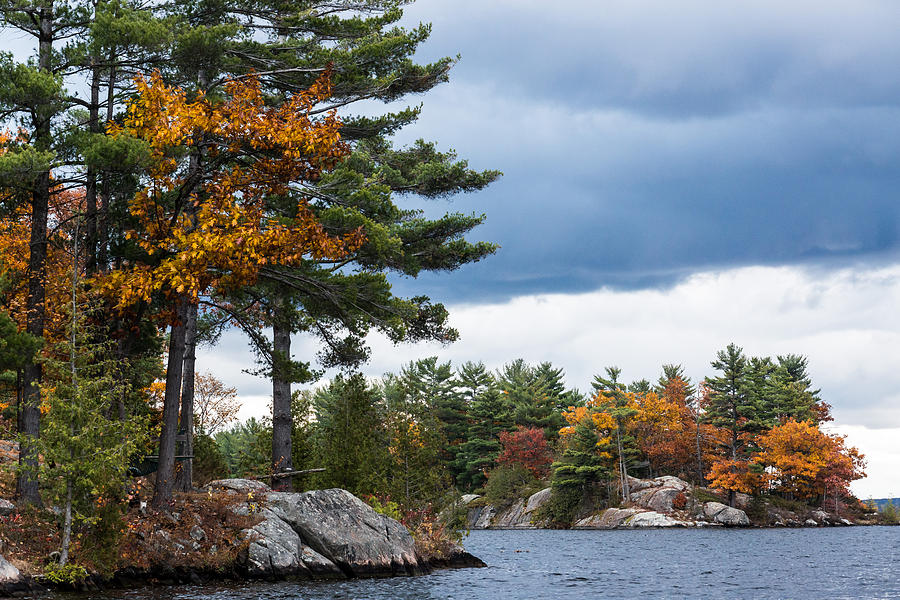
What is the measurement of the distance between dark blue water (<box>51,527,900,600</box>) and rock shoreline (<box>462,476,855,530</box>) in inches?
729

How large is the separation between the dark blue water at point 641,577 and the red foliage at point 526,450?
31607 mm

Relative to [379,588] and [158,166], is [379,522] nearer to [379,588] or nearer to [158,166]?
[379,588]

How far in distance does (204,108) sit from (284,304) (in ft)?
25.3

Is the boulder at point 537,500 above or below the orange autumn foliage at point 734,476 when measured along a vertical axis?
below

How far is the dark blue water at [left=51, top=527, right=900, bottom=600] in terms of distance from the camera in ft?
57.6

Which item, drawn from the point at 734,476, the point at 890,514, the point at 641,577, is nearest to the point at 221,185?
the point at 641,577

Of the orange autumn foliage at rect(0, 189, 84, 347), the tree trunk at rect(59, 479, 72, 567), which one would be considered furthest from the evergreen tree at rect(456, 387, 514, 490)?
the tree trunk at rect(59, 479, 72, 567)

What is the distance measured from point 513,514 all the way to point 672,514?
601 inches

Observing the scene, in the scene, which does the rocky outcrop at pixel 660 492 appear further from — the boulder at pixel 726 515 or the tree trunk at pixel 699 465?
the tree trunk at pixel 699 465

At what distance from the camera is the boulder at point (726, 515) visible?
192ft

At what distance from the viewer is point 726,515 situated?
194 ft

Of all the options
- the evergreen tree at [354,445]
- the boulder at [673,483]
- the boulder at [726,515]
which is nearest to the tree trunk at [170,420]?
the evergreen tree at [354,445]

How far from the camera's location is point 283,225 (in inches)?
747

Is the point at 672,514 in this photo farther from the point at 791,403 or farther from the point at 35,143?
the point at 35,143
